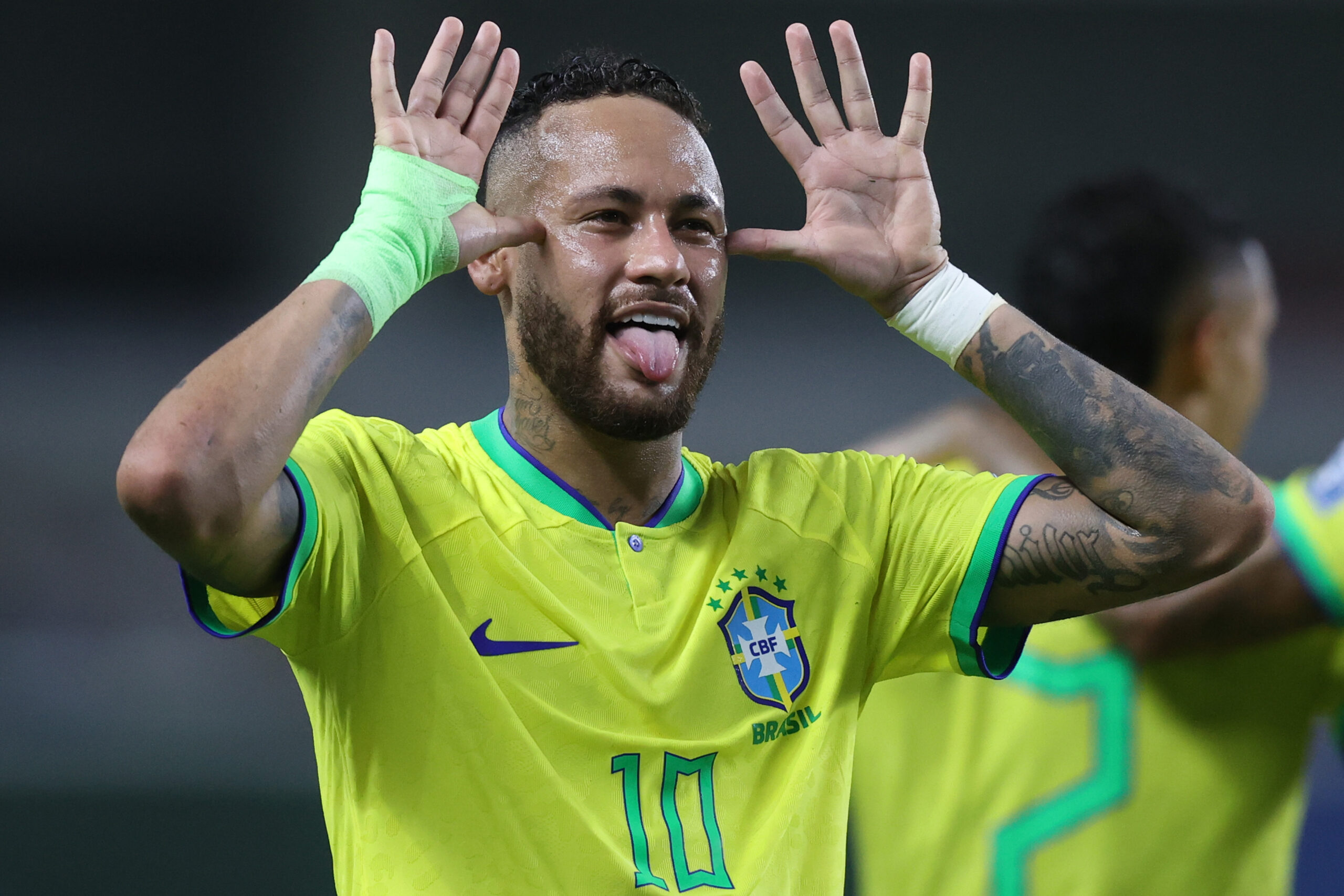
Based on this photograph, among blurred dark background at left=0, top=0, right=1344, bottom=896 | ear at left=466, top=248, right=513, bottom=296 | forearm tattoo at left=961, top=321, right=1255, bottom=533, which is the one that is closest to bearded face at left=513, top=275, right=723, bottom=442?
ear at left=466, top=248, right=513, bottom=296

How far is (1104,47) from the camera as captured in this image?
25.2 ft

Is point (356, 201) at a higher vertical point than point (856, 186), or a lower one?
higher

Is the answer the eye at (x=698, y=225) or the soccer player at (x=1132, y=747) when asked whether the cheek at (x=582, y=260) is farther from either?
the soccer player at (x=1132, y=747)

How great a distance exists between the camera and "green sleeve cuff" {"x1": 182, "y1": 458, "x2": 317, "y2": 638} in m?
1.55

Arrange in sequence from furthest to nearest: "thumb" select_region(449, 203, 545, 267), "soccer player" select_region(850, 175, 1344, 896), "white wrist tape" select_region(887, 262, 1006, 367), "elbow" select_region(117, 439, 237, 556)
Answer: "soccer player" select_region(850, 175, 1344, 896) < "white wrist tape" select_region(887, 262, 1006, 367) < "thumb" select_region(449, 203, 545, 267) < "elbow" select_region(117, 439, 237, 556)

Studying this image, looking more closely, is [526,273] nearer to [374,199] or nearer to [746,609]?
[374,199]

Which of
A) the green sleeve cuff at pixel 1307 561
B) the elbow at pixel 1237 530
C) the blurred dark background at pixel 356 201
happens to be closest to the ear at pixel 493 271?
the elbow at pixel 1237 530

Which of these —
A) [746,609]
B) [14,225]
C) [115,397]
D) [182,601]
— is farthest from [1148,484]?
[14,225]

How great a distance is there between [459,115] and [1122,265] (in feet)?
5.08

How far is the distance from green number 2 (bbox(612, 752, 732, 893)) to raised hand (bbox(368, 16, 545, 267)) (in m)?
0.79

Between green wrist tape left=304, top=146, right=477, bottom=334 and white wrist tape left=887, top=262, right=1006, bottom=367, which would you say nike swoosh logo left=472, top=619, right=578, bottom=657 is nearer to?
green wrist tape left=304, top=146, right=477, bottom=334

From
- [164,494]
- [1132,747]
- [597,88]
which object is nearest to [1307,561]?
[1132,747]

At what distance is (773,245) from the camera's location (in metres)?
2.06

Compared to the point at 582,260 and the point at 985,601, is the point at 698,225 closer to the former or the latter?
the point at 582,260
